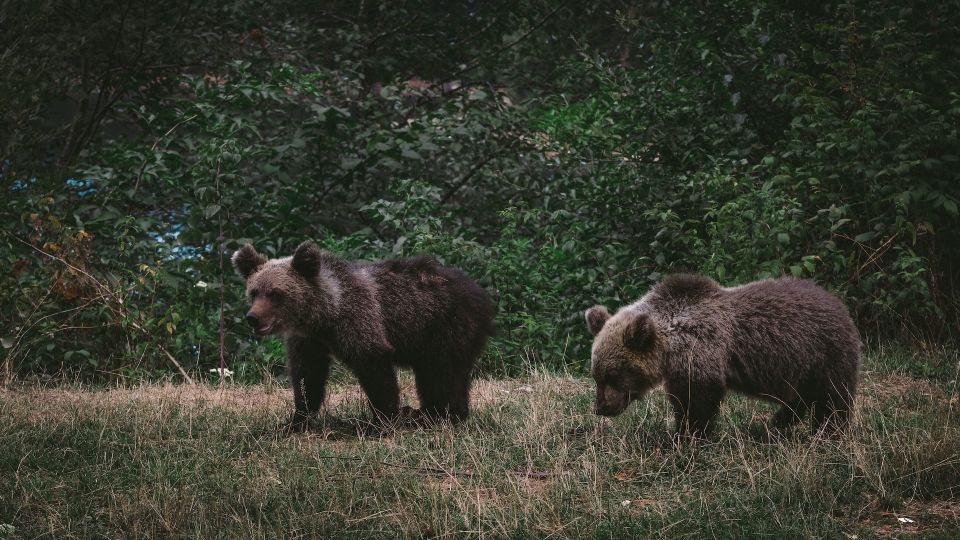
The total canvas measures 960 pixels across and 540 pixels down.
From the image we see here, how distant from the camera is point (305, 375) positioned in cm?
753

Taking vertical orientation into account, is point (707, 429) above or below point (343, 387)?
above

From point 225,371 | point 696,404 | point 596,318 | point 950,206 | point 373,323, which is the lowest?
point 225,371

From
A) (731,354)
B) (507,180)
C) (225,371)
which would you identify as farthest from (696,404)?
(507,180)

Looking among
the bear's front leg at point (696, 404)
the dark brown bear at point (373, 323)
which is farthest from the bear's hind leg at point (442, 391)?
the bear's front leg at point (696, 404)

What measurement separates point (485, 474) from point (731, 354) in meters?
1.68

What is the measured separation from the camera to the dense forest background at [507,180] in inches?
379

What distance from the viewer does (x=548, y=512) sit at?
5.38 m

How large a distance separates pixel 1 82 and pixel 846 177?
7.98 metres

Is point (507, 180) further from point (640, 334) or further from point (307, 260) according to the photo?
point (640, 334)

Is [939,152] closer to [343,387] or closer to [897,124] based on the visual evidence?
[897,124]

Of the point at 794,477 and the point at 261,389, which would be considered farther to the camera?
the point at 261,389

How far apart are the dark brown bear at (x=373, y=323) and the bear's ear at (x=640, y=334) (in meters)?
1.43

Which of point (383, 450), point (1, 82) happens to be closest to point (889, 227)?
point (383, 450)

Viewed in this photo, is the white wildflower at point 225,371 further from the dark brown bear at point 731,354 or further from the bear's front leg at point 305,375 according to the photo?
the dark brown bear at point 731,354
